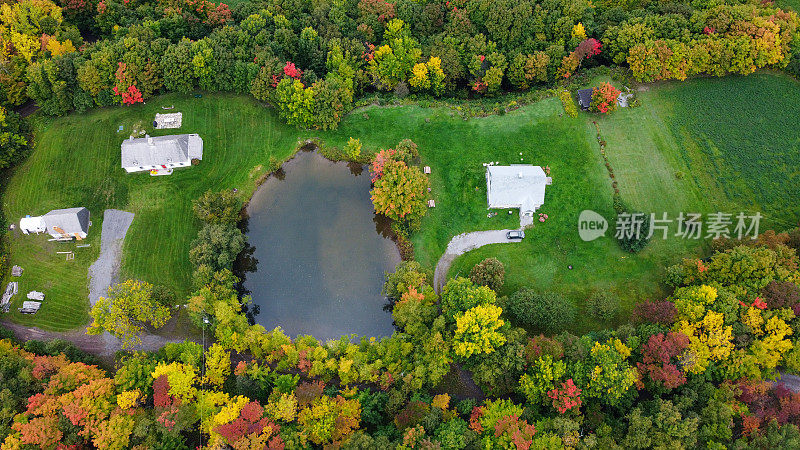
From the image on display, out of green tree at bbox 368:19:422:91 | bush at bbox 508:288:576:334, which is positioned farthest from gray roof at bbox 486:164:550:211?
green tree at bbox 368:19:422:91

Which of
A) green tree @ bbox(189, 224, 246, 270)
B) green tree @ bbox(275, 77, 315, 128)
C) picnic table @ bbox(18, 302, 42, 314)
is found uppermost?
green tree @ bbox(275, 77, 315, 128)

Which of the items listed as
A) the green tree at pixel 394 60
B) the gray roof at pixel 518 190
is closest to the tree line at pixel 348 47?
the green tree at pixel 394 60

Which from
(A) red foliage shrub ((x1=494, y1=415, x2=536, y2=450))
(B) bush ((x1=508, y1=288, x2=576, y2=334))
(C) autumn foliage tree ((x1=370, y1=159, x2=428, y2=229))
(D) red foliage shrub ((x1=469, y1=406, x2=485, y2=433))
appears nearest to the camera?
(A) red foliage shrub ((x1=494, y1=415, x2=536, y2=450))

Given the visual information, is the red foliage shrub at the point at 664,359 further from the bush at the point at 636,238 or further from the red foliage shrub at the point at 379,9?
the red foliage shrub at the point at 379,9

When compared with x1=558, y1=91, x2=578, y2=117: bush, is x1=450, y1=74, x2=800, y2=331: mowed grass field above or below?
below

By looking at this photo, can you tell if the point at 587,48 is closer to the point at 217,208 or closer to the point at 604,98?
the point at 604,98

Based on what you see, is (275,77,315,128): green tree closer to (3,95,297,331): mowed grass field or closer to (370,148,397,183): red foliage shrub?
(3,95,297,331): mowed grass field

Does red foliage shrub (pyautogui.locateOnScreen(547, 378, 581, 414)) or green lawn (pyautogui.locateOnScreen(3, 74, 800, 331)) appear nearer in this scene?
red foliage shrub (pyautogui.locateOnScreen(547, 378, 581, 414))

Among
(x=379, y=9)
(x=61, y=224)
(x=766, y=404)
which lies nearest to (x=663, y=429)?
(x=766, y=404)
